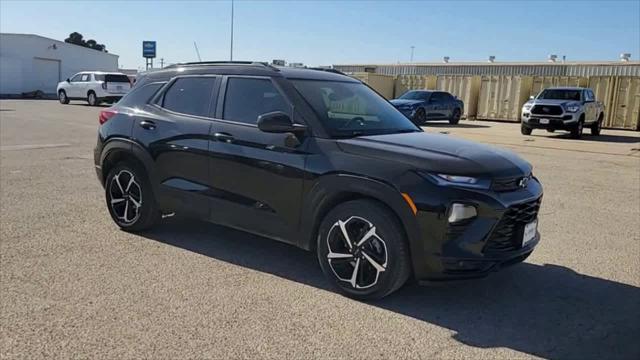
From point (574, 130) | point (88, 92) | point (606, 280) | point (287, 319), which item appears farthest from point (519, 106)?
point (287, 319)

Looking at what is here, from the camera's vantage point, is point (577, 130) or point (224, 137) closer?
point (224, 137)

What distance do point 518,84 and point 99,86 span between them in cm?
2246

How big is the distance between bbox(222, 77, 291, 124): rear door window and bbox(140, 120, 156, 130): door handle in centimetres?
92

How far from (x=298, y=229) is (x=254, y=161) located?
697 millimetres

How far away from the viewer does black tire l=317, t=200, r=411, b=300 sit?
4.11 metres

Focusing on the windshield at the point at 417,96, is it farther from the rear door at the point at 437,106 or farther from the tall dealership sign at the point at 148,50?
the tall dealership sign at the point at 148,50

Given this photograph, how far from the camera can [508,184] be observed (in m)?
4.20

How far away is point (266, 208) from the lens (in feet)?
15.8

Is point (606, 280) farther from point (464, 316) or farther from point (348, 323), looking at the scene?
point (348, 323)

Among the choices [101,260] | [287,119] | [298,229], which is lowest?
[101,260]

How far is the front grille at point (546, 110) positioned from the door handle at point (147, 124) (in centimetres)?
1797

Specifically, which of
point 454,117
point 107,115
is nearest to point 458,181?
point 107,115

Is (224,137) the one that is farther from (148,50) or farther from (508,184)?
(148,50)

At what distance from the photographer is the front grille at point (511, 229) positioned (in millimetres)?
4055
